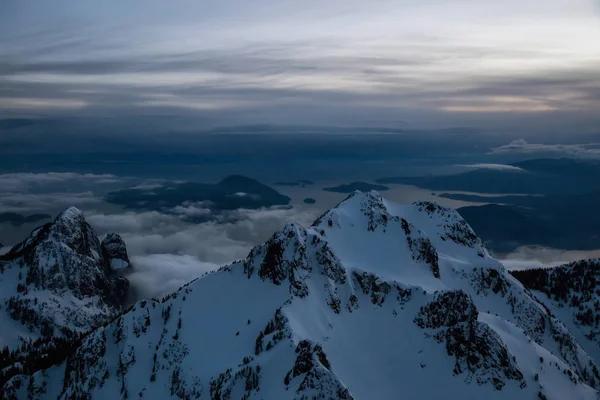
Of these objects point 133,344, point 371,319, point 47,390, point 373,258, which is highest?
point 373,258

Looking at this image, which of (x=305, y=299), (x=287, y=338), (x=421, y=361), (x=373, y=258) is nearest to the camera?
(x=287, y=338)

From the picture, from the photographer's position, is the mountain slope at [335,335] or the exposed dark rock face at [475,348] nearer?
the mountain slope at [335,335]

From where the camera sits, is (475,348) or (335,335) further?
(335,335)

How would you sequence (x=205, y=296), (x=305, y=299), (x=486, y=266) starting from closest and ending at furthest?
1. (x=305, y=299)
2. (x=205, y=296)
3. (x=486, y=266)

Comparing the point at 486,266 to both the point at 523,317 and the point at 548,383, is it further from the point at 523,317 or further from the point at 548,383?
the point at 548,383

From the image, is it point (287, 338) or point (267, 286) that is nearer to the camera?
point (287, 338)

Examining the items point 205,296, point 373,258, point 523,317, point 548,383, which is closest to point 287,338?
point 205,296

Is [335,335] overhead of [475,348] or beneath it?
overhead

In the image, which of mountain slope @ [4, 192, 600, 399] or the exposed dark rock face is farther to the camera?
the exposed dark rock face
